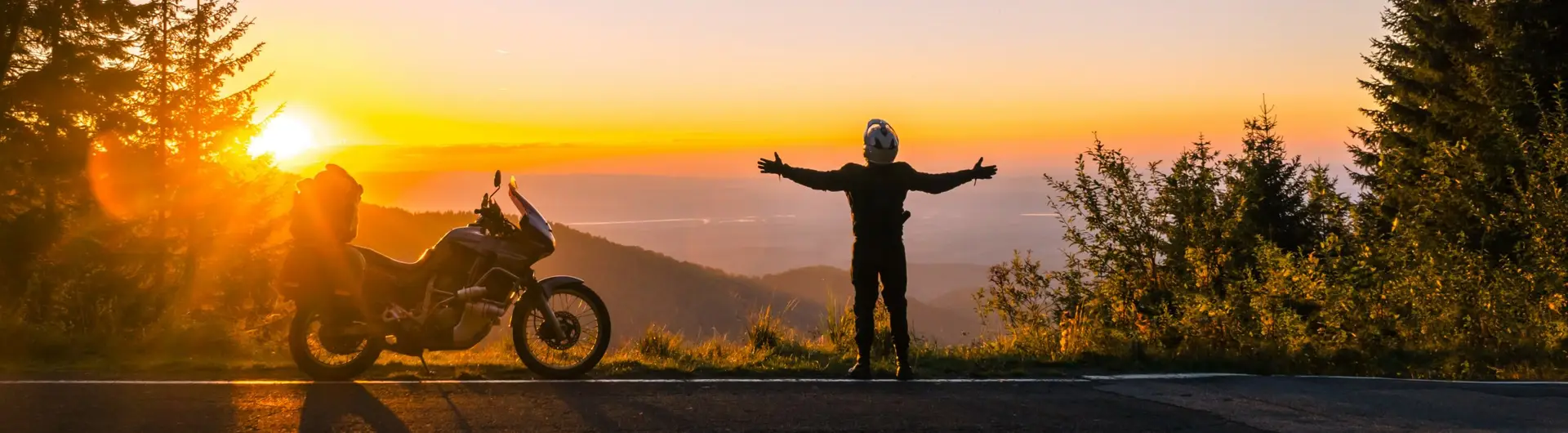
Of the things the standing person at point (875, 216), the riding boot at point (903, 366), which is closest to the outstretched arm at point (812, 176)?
the standing person at point (875, 216)

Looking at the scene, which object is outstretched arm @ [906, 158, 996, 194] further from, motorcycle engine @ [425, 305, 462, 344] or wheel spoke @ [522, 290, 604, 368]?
motorcycle engine @ [425, 305, 462, 344]

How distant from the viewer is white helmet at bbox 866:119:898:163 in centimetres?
766

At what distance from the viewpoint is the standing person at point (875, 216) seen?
763 cm

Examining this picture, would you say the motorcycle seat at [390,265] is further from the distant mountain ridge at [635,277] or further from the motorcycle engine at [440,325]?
the distant mountain ridge at [635,277]

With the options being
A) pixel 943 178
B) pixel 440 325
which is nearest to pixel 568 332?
pixel 440 325

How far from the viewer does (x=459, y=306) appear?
7.32 m

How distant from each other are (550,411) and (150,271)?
72.8 feet

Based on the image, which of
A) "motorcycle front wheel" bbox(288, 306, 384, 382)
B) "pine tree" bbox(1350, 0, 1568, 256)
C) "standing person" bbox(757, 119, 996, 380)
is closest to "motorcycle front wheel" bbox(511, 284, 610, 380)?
"motorcycle front wheel" bbox(288, 306, 384, 382)

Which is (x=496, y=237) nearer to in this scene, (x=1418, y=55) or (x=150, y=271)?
(x=150, y=271)

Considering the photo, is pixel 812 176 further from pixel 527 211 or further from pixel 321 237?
pixel 321 237

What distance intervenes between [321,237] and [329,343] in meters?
0.79

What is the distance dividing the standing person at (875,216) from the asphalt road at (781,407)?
616 mm

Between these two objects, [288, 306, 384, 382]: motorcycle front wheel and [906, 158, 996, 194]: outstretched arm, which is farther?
[906, 158, 996, 194]: outstretched arm

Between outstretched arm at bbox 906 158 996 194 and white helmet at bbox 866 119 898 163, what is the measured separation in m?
0.24
